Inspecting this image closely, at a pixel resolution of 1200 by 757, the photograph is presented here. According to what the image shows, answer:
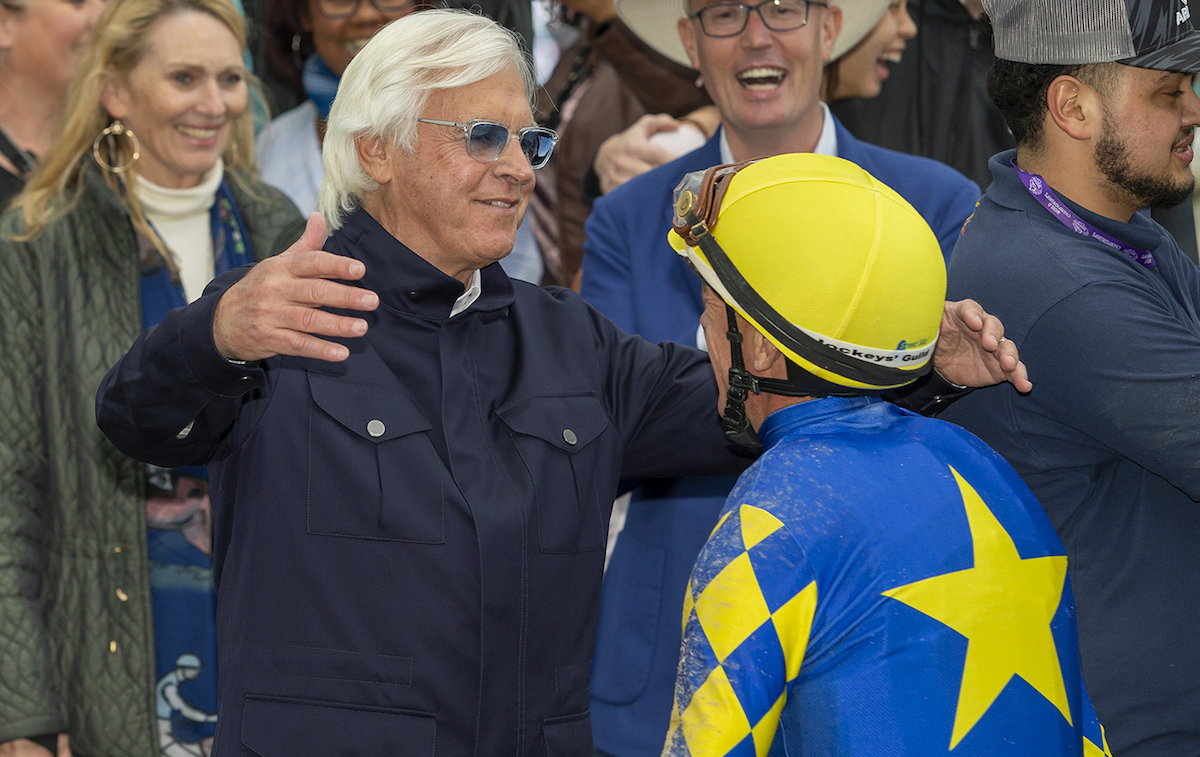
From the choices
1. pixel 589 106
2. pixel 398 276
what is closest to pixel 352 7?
pixel 589 106

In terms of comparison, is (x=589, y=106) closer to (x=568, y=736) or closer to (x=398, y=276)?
(x=398, y=276)

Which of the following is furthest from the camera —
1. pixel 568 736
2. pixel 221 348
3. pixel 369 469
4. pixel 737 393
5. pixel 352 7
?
pixel 352 7

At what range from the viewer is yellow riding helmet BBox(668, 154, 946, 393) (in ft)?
6.72

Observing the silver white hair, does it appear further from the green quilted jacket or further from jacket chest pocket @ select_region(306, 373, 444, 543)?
the green quilted jacket

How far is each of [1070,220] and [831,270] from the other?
630mm

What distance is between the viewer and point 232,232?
414 cm

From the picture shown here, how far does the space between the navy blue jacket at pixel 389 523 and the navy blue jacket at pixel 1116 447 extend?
0.85 m

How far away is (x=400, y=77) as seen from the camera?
102 inches

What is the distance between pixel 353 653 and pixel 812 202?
3.61 feet

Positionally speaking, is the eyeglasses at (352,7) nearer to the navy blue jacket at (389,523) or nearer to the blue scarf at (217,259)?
the blue scarf at (217,259)

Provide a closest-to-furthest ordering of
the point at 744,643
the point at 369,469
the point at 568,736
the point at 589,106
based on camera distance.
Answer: the point at 744,643 → the point at 369,469 → the point at 568,736 → the point at 589,106

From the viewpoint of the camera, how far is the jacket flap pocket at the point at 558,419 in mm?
2537

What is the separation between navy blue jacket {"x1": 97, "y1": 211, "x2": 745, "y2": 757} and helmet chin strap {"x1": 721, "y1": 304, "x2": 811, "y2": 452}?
39 cm

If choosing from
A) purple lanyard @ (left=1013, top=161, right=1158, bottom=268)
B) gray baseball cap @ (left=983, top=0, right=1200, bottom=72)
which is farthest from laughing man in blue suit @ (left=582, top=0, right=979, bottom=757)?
gray baseball cap @ (left=983, top=0, right=1200, bottom=72)
